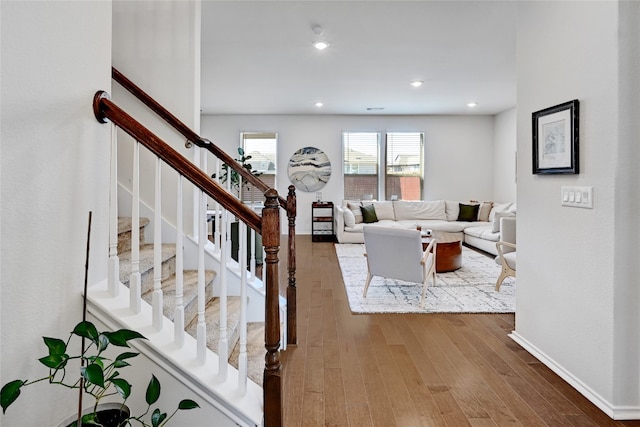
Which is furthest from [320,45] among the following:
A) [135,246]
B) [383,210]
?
[383,210]

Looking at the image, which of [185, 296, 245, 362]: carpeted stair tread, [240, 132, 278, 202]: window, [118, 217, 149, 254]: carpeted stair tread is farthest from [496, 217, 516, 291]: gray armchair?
[240, 132, 278, 202]: window

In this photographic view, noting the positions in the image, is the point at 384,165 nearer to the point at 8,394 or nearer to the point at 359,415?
the point at 359,415

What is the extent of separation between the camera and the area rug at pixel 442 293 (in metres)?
3.61

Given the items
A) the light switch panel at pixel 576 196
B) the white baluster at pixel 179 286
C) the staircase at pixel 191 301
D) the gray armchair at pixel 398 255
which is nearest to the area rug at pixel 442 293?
the gray armchair at pixel 398 255

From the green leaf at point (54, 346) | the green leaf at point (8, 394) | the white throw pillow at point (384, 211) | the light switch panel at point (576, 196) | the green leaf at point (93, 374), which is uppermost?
the light switch panel at point (576, 196)

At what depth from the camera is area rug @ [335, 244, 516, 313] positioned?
11.8 feet

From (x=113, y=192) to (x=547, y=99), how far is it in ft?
8.40

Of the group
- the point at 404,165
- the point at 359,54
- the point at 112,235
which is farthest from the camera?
the point at 404,165

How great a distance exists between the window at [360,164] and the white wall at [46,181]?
7171mm

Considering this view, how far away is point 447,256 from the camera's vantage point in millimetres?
4988

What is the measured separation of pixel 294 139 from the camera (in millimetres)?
8539

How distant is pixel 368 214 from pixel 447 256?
2847 millimetres

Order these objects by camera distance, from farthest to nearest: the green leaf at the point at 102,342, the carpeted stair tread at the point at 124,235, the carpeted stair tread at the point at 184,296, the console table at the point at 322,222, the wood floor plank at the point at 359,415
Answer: the console table at the point at 322,222
the carpeted stair tread at the point at 124,235
the carpeted stair tread at the point at 184,296
the wood floor plank at the point at 359,415
the green leaf at the point at 102,342

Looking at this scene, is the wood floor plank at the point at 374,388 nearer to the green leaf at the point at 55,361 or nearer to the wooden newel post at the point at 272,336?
the wooden newel post at the point at 272,336
